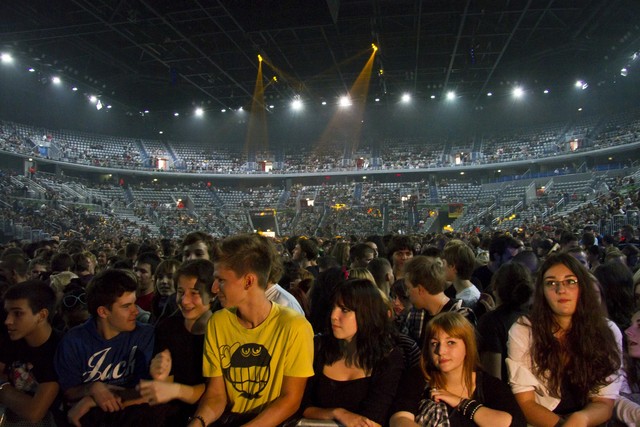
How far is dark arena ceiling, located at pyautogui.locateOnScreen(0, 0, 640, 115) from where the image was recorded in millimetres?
19547

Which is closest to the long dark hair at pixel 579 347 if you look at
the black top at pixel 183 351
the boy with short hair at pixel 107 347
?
the black top at pixel 183 351

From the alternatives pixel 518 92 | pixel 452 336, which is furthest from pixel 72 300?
→ pixel 518 92

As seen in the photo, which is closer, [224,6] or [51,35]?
[224,6]

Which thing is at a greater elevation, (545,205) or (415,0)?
(415,0)

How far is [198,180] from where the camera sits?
48.5 metres

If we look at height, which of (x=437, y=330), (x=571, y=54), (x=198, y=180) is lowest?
(x=437, y=330)

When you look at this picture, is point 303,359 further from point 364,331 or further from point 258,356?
point 364,331

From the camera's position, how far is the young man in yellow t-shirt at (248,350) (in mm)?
2473

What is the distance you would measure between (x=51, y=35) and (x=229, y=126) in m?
27.8

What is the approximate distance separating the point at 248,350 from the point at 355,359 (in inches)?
24.9

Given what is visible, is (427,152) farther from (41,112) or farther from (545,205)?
(41,112)

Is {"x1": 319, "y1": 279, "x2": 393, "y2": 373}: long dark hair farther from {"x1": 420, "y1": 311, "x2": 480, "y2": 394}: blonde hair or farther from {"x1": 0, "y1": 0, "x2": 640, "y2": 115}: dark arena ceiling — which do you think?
{"x1": 0, "y1": 0, "x2": 640, "y2": 115}: dark arena ceiling

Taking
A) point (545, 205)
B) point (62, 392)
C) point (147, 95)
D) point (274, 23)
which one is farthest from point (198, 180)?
point (62, 392)

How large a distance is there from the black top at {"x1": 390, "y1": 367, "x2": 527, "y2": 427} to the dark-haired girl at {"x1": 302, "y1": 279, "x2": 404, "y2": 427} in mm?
62
